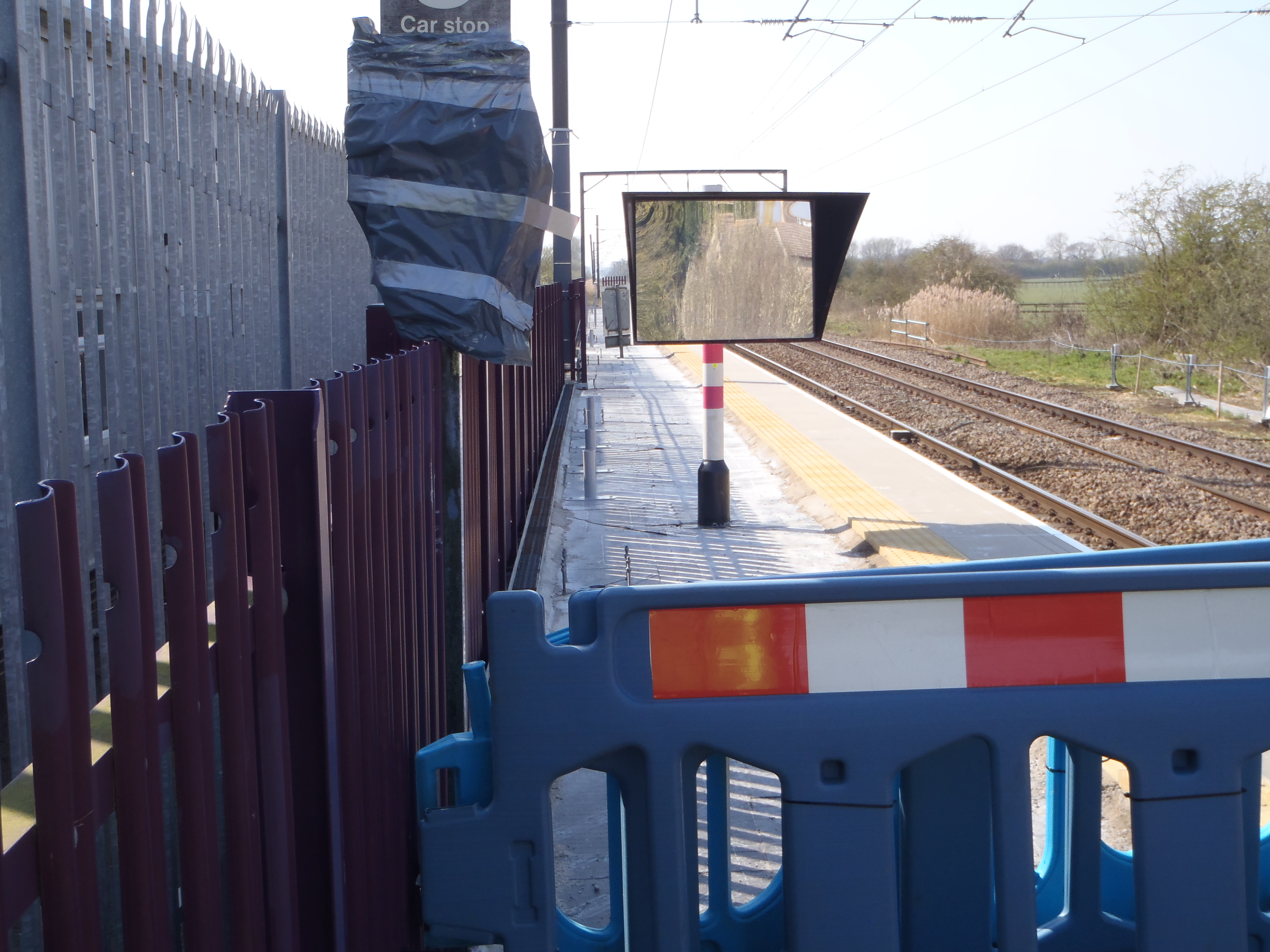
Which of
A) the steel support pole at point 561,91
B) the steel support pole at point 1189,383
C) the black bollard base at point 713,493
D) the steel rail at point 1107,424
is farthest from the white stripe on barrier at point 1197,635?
the steel support pole at point 1189,383

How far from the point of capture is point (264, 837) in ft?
6.64

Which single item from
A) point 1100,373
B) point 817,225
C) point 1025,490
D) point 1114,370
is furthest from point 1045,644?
point 1100,373

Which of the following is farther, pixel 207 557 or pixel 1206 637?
pixel 207 557

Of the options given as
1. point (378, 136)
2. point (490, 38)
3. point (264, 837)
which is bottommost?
point (264, 837)

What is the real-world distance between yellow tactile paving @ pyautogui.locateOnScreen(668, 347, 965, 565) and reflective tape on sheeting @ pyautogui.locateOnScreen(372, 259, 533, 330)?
8.08ft

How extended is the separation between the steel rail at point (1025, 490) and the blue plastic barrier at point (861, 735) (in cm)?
311

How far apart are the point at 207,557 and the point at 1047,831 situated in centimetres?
239

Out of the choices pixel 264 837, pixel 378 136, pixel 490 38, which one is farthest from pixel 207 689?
pixel 490 38

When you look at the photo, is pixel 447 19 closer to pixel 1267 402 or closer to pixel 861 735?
pixel 861 735

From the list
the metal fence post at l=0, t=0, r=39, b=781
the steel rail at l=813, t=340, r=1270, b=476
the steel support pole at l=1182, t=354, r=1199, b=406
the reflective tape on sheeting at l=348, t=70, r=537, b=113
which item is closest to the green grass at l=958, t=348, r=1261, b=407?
the steel support pole at l=1182, t=354, r=1199, b=406

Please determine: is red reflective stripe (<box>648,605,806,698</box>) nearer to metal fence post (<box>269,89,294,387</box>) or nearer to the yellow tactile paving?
metal fence post (<box>269,89,294,387</box>)

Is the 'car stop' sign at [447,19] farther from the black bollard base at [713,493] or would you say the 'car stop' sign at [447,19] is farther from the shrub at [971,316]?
the shrub at [971,316]

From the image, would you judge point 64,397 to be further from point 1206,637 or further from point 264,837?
point 1206,637

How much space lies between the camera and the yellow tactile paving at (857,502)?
27.3 feet
